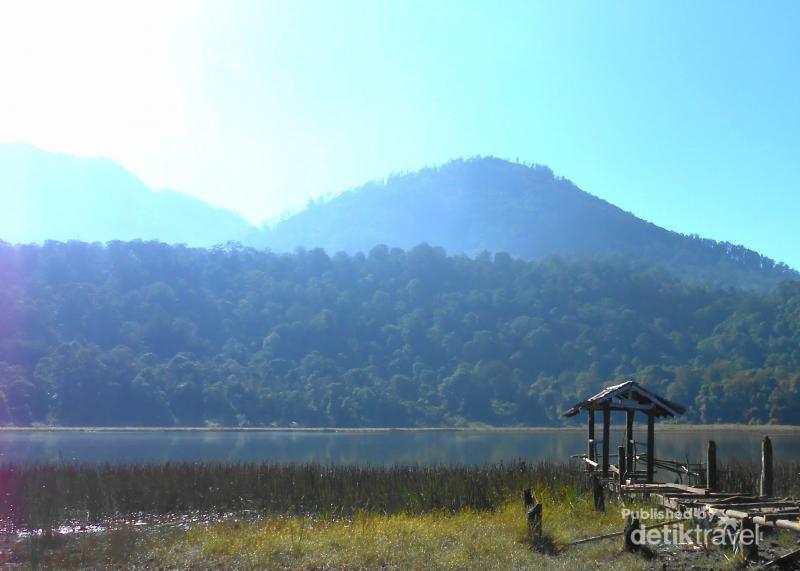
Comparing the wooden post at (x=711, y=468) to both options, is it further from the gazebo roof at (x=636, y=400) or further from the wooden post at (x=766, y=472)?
the gazebo roof at (x=636, y=400)

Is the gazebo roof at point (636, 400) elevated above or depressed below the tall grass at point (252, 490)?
above

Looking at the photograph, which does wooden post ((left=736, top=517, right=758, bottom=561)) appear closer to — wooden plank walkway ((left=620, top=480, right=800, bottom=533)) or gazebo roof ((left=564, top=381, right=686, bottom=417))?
wooden plank walkway ((left=620, top=480, right=800, bottom=533))

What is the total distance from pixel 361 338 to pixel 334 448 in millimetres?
56413

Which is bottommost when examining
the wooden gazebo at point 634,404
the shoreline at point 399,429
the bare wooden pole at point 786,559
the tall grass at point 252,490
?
the shoreline at point 399,429

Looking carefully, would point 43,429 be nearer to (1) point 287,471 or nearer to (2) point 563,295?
(1) point 287,471

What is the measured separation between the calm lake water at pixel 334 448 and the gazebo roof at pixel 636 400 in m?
19.7

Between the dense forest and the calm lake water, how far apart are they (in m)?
11.2

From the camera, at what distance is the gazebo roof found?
18984 mm

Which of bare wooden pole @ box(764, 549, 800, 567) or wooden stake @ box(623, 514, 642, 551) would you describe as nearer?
bare wooden pole @ box(764, 549, 800, 567)

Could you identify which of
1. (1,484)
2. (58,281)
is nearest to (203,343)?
(58,281)

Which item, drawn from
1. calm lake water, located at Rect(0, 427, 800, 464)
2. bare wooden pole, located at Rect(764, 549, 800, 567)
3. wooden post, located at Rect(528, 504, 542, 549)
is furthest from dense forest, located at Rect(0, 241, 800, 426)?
bare wooden pole, located at Rect(764, 549, 800, 567)

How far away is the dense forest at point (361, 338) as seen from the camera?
274 feet

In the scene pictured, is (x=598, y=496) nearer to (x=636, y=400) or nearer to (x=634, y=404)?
(x=634, y=404)

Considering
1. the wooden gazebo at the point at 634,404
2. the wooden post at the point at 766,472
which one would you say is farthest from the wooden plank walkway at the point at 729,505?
the wooden gazebo at the point at 634,404
